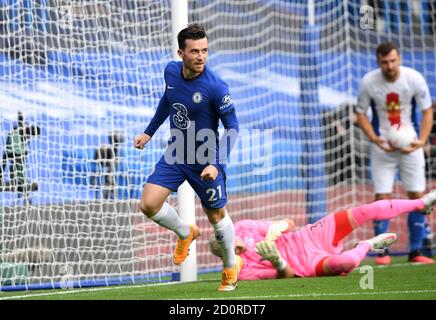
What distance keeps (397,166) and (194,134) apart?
3657 millimetres

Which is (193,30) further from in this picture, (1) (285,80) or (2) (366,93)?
(1) (285,80)

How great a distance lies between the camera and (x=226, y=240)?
25.9ft

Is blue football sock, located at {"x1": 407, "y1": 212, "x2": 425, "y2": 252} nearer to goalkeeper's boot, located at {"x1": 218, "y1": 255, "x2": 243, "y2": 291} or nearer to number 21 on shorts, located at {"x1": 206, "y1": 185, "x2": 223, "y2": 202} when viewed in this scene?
goalkeeper's boot, located at {"x1": 218, "y1": 255, "x2": 243, "y2": 291}

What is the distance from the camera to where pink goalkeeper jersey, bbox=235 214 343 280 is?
30.0ft

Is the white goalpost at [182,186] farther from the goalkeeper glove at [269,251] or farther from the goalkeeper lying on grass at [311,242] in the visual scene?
the goalkeeper glove at [269,251]

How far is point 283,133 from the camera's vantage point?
11.6 m

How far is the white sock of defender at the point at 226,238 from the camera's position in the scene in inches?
311

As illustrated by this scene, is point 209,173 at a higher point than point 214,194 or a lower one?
higher

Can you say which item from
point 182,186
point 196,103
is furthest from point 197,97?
point 182,186

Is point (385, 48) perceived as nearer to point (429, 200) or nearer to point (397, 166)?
point (397, 166)

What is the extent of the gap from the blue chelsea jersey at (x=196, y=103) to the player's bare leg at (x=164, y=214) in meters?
0.33

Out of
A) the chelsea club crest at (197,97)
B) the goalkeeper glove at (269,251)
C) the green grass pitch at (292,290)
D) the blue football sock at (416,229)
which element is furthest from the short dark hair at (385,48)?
the chelsea club crest at (197,97)

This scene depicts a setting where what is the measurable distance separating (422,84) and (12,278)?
4.30m
